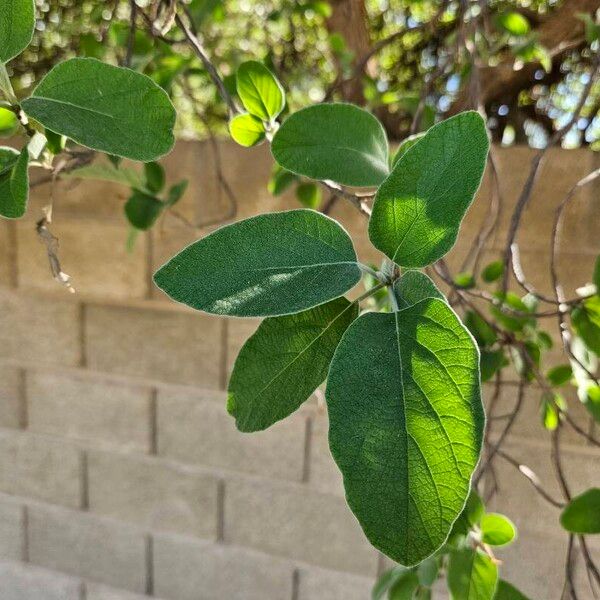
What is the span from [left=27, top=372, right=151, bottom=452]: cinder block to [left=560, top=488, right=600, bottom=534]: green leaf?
65 centimetres

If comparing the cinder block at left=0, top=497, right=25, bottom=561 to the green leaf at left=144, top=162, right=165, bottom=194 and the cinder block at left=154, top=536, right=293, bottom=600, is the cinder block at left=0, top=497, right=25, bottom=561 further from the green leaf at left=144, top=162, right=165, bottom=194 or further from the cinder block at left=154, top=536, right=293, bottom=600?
the green leaf at left=144, top=162, right=165, bottom=194

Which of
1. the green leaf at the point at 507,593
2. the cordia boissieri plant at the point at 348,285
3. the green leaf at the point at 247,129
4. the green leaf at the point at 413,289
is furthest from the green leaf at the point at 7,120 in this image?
the green leaf at the point at 507,593

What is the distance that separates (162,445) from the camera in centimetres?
99

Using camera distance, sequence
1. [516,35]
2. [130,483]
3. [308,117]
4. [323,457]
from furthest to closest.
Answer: [130,483], [323,457], [516,35], [308,117]

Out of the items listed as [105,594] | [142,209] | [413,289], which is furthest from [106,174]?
[105,594]

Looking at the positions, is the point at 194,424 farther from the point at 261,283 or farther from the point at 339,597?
the point at 261,283

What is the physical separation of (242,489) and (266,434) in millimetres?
109

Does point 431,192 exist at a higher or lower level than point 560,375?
higher

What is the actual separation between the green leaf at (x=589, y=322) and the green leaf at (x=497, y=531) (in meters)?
0.16

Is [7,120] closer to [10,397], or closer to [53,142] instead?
[53,142]

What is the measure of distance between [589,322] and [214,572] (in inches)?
30.0

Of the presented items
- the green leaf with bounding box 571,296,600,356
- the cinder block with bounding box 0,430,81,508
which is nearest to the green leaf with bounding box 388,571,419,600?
the green leaf with bounding box 571,296,600,356

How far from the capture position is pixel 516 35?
0.76 metres

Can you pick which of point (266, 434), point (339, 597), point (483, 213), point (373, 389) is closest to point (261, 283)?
point (373, 389)
